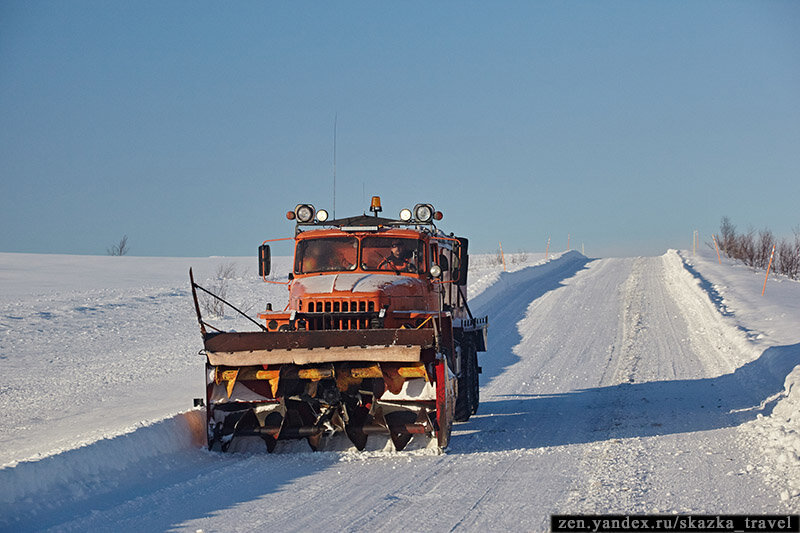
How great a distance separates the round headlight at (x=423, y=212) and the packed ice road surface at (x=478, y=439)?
9.39 ft

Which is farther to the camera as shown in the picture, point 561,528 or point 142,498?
point 142,498

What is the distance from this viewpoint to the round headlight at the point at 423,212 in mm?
11094

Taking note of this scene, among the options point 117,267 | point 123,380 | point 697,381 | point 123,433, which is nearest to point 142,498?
point 123,433

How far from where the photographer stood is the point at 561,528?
572 cm

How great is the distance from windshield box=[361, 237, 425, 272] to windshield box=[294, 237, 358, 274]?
16cm

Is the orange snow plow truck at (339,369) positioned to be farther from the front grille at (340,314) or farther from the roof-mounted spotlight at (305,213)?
the roof-mounted spotlight at (305,213)

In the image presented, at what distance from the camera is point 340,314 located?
9.53 metres

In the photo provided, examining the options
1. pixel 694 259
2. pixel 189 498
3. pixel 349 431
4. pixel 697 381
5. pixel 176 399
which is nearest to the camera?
pixel 189 498

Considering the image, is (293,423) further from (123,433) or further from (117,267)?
(117,267)

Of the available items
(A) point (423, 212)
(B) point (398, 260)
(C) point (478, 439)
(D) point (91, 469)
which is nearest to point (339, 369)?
(C) point (478, 439)

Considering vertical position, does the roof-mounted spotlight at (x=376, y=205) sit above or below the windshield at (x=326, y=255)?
above

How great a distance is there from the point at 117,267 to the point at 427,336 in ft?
128

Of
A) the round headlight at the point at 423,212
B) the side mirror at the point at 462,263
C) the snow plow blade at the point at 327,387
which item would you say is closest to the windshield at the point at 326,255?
the round headlight at the point at 423,212

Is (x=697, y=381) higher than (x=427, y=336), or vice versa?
(x=427, y=336)
